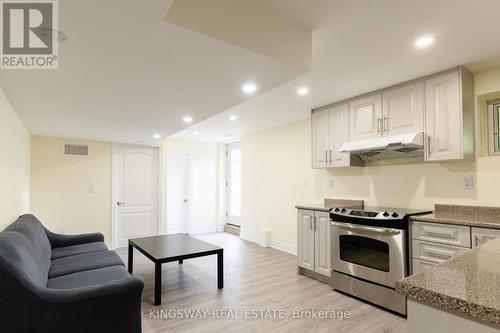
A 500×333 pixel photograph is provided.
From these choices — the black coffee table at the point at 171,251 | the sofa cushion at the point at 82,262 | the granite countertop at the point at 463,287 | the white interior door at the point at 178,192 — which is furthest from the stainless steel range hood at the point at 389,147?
the white interior door at the point at 178,192

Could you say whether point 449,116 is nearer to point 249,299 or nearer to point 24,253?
point 249,299

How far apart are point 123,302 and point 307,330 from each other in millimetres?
1520

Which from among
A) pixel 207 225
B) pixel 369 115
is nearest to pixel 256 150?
pixel 207 225

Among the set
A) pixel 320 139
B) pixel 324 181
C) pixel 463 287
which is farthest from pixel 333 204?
pixel 463 287

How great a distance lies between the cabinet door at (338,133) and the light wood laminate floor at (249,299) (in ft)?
5.28

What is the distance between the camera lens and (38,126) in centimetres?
398

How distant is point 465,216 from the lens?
2.69m

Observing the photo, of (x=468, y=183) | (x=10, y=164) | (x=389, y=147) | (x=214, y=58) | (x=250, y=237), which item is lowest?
(x=250, y=237)

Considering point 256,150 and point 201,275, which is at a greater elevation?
point 256,150

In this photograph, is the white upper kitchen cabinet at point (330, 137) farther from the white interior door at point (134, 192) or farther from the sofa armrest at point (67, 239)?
the white interior door at point (134, 192)

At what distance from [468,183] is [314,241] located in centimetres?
178

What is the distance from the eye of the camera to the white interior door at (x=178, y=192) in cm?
645

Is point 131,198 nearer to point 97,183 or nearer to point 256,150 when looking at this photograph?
point 97,183

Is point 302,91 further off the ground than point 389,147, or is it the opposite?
point 302,91
